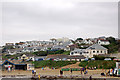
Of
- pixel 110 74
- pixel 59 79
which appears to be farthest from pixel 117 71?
pixel 59 79

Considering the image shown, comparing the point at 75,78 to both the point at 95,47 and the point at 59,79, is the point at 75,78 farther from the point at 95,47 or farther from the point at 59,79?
the point at 95,47

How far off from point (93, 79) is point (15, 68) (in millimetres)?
16744

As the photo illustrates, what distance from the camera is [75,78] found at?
23.6m

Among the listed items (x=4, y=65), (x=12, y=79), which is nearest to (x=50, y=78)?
(x=12, y=79)

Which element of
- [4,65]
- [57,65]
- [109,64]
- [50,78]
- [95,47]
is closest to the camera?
[50,78]

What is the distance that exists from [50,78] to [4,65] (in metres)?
13.8

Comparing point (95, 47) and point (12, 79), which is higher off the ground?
point (95, 47)

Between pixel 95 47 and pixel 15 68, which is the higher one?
pixel 95 47

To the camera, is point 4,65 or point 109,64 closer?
point 109,64

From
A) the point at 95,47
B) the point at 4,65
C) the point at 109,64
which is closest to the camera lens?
the point at 109,64

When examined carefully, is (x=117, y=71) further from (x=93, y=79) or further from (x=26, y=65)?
(x=26, y=65)

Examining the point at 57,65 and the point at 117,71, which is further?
the point at 57,65

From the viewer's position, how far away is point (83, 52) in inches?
2119

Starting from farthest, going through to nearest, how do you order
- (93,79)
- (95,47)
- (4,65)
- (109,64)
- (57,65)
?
(95,47) → (57,65) → (4,65) → (109,64) → (93,79)
